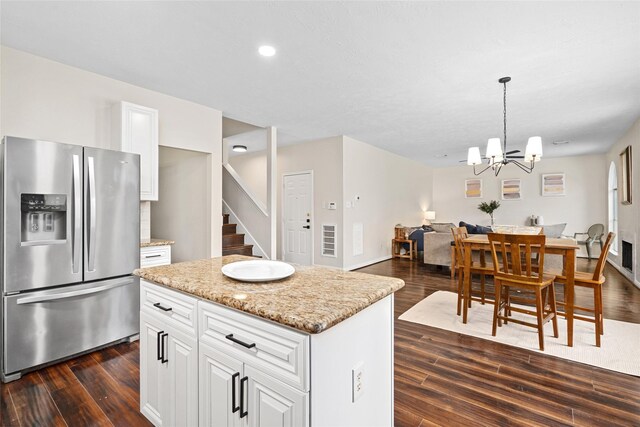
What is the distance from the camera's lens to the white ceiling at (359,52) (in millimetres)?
2137

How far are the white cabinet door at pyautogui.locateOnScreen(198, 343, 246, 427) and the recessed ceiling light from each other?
2.36 metres

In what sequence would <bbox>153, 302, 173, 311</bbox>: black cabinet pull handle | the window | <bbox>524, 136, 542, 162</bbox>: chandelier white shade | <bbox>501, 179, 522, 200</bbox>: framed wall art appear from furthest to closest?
<bbox>501, 179, 522, 200</bbox>: framed wall art < the window < <bbox>524, 136, 542, 162</bbox>: chandelier white shade < <bbox>153, 302, 173, 311</bbox>: black cabinet pull handle

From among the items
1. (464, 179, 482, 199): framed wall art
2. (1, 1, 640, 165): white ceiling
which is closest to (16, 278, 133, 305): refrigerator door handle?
(1, 1, 640, 165): white ceiling

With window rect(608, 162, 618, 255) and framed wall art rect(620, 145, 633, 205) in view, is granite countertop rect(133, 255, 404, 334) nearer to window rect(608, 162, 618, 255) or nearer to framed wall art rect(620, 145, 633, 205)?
framed wall art rect(620, 145, 633, 205)

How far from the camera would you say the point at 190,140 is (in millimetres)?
3898

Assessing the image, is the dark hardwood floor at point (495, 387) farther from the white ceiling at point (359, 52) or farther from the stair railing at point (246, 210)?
the stair railing at point (246, 210)

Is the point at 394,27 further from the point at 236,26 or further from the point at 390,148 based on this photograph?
the point at 390,148

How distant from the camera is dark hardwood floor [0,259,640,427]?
179cm

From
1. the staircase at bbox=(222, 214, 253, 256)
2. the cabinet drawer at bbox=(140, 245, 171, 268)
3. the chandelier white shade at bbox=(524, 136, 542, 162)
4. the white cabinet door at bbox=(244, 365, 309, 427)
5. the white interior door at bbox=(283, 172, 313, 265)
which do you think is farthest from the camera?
the white interior door at bbox=(283, 172, 313, 265)

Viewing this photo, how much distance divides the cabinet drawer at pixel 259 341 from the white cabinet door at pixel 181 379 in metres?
0.15

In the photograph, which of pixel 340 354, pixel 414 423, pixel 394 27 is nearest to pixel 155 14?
pixel 394 27

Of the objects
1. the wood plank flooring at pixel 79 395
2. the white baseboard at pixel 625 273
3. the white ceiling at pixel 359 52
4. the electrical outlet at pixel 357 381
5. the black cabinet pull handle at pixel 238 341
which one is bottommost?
the wood plank flooring at pixel 79 395

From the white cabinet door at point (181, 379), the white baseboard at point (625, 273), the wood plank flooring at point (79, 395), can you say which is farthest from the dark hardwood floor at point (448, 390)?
the white baseboard at point (625, 273)

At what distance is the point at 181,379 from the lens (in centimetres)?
142
